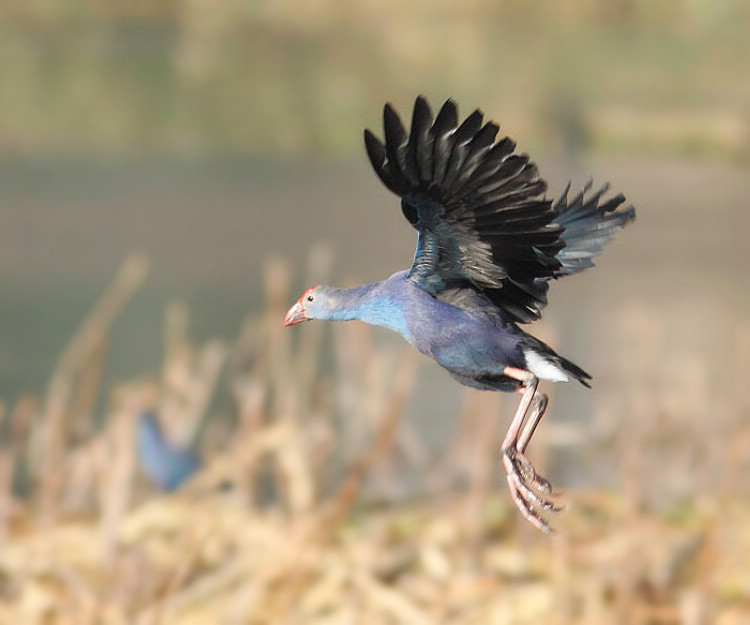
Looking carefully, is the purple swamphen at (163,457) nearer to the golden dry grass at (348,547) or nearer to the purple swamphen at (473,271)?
the golden dry grass at (348,547)

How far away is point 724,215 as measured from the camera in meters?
5.00

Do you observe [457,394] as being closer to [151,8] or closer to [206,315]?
[206,315]

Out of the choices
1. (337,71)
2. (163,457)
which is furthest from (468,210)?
(337,71)

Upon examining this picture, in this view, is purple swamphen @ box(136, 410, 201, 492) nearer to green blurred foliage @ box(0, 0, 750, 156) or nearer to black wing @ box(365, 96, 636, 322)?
black wing @ box(365, 96, 636, 322)

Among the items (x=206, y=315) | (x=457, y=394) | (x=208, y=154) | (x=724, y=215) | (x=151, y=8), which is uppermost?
(x=151, y=8)

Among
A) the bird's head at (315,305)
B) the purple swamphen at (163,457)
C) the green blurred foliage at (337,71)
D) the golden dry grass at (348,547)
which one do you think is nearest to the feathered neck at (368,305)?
the bird's head at (315,305)

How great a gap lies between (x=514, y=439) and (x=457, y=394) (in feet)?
10.3

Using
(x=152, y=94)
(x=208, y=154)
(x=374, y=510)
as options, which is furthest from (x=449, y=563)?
(x=208, y=154)

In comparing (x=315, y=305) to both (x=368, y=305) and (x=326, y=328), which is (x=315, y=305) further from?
(x=326, y=328)

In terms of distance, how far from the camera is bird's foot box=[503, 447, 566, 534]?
34 centimetres

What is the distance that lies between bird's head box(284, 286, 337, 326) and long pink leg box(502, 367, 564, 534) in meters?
0.05

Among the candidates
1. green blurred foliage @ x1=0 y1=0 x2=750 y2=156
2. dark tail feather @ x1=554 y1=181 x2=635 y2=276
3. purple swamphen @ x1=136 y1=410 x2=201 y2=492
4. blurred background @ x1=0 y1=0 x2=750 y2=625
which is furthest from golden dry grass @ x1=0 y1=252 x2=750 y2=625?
green blurred foliage @ x1=0 y1=0 x2=750 y2=156

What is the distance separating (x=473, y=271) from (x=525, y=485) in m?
0.06

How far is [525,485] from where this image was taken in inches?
13.6
